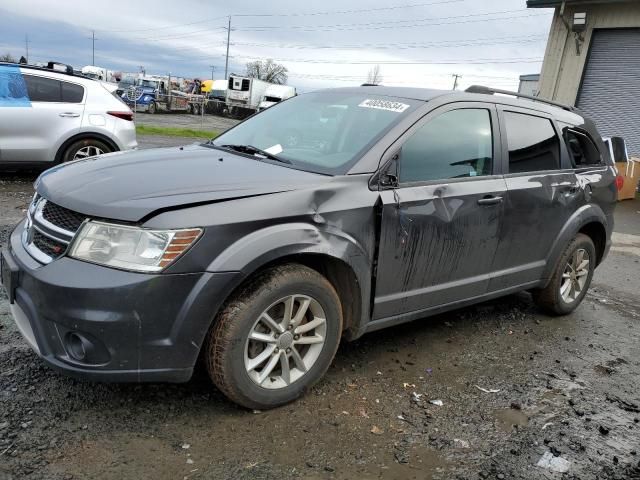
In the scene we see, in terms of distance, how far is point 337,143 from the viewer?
350 cm

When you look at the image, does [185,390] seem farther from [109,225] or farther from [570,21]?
[570,21]

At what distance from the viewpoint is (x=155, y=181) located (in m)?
2.79

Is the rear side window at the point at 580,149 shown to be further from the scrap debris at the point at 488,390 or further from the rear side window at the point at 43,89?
the rear side window at the point at 43,89

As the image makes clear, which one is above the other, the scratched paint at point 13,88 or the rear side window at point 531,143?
the rear side window at point 531,143

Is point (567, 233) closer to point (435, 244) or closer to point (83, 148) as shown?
point (435, 244)

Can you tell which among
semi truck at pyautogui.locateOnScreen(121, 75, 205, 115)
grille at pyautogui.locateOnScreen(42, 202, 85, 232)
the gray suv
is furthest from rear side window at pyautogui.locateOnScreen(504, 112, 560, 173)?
semi truck at pyautogui.locateOnScreen(121, 75, 205, 115)

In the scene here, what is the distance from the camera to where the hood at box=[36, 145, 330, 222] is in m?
2.59

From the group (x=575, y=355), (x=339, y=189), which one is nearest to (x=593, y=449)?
(x=575, y=355)

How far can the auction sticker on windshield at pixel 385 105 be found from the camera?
3.56 metres

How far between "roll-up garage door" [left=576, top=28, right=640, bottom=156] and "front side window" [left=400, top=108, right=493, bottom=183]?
11.7 meters

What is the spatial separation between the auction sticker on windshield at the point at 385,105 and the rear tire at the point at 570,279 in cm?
208

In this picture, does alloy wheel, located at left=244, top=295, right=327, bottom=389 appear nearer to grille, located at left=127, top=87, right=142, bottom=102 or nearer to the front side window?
the front side window

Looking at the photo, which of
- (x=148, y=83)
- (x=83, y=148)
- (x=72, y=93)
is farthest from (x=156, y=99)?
(x=83, y=148)

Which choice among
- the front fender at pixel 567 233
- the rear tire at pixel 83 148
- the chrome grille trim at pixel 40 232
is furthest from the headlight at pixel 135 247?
the rear tire at pixel 83 148
